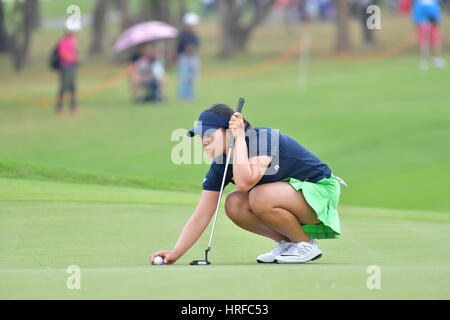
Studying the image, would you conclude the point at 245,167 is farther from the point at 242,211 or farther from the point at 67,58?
the point at 67,58

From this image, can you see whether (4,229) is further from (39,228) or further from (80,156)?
(80,156)

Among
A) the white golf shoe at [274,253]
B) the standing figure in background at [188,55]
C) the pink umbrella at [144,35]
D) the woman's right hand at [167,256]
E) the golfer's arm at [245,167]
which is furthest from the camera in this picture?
the pink umbrella at [144,35]

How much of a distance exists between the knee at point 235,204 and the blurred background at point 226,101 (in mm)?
5396

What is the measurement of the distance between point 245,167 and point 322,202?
1.98 ft

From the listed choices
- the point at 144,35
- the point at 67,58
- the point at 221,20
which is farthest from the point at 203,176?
the point at 221,20

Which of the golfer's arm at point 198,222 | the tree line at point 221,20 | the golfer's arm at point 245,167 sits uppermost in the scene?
the tree line at point 221,20

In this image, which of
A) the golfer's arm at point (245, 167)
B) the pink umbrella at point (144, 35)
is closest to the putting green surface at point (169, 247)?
the golfer's arm at point (245, 167)

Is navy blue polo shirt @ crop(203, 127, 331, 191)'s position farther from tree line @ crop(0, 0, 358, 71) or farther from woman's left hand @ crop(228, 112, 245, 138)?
tree line @ crop(0, 0, 358, 71)

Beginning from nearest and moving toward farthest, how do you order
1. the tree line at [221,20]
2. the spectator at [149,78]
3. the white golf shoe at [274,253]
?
the white golf shoe at [274,253] < the spectator at [149,78] < the tree line at [221,20]

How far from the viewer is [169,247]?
21.7ft

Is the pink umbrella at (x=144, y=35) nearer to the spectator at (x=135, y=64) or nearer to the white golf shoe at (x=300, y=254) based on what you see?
the spectator at (x=135, y=64)

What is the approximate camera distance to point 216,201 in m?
5.90

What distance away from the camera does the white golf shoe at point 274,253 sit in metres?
5.74

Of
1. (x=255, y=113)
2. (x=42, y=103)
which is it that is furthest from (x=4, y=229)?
(x=42, y=103)
